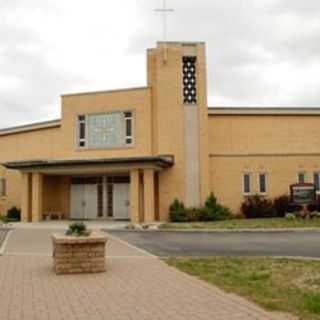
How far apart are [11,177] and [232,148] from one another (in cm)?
1579

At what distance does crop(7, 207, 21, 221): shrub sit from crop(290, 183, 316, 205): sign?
17.1 meters

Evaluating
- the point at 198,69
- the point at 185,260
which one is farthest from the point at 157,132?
the point at 185,260

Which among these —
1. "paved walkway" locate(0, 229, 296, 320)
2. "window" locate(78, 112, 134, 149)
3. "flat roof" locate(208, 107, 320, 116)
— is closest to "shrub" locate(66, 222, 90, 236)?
"paved walkway" locate(0, 229, 296, 320)

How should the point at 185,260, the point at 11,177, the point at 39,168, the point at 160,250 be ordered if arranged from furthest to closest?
the point at 11,177 < the point at 39,168 < the point at 160,250 < the point at 185,260

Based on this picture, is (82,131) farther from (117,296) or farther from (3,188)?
(117,296)

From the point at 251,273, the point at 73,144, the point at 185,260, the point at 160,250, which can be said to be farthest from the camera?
the point at 73,144

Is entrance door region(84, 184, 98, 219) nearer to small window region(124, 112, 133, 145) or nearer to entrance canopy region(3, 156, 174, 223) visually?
entrance canopy region(3, 156, 174, 223)

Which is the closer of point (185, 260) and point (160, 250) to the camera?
point (185, 260)

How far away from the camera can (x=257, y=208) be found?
35062mm

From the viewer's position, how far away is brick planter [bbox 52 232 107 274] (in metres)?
12.1

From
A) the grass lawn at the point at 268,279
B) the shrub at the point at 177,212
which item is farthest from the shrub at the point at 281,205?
the grass lawn at the point at 268,279

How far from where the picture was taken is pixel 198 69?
35219 millimetres

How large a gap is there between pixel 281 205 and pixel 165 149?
776 centimetres

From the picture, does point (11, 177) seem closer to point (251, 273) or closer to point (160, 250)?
point (160, 250)
